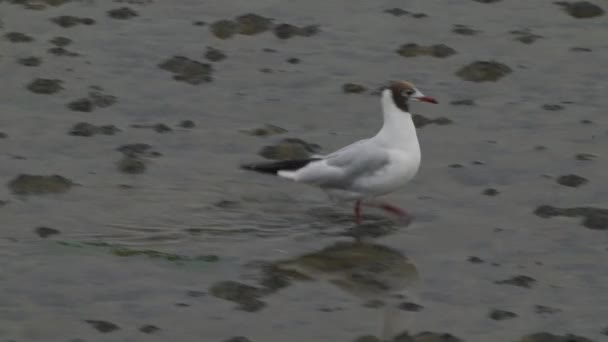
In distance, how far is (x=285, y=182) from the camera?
16.5m

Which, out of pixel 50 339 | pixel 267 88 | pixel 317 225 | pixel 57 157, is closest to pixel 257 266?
pixel 317 225

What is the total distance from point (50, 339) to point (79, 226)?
235cm

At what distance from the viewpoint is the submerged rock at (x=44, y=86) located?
1897 centimetres

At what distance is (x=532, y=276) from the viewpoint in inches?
555

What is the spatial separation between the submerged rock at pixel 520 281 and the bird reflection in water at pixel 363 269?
829 millimetres

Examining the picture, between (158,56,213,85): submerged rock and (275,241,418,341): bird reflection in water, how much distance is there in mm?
5139

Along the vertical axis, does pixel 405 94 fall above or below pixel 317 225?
above

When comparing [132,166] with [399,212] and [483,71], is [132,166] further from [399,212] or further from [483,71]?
[483,71]

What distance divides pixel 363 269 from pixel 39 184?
12.4ft

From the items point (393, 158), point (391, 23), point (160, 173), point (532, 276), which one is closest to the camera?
point (532, 276)

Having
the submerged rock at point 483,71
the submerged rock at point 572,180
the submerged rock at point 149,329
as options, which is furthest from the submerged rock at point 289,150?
the submerged rock at point 149,329

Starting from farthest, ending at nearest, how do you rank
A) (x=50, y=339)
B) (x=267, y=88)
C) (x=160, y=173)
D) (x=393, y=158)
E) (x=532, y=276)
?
(x=267, y=88) → (x=160, y=173) → (x=393, y=158) → (x=532, y=276) → (x=50, y=339)

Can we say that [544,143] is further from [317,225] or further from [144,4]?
[144,4]

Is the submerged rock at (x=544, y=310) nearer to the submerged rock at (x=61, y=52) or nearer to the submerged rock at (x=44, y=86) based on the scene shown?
the submerged rock at (x=44, y=86)
